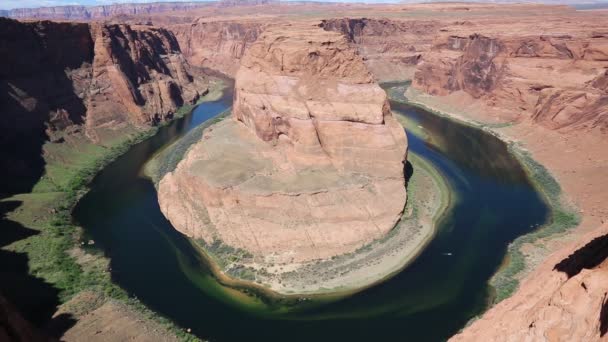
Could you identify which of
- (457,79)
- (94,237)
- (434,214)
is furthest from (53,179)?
(457,79)

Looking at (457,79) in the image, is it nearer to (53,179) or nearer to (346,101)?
(346,101)

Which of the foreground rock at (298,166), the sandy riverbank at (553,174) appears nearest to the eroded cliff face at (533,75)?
the sandy riverbank at (553,174)

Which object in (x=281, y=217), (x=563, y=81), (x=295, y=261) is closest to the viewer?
(x=295, y=261)

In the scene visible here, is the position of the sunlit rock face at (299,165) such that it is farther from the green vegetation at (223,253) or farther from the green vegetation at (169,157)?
the green vegetation at (169,157)

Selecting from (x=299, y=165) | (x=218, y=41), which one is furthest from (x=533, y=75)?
(x=218, y=41)

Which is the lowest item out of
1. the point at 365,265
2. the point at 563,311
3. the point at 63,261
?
the point at 63,261

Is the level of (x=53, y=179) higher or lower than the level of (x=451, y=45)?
lower

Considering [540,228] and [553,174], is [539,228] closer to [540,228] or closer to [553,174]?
[540,228]
